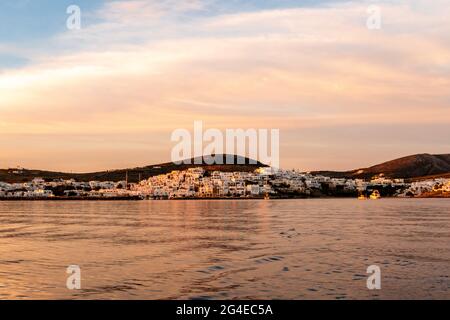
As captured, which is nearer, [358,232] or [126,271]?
[126,271]

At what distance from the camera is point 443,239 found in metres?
41.3

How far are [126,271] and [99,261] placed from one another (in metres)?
4.22

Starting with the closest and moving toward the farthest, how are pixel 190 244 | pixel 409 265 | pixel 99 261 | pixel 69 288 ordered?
pixel 69 288 → pixel 409 265 → pixel 99 261 → pixel 190 244

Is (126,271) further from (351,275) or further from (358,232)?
(358,232)

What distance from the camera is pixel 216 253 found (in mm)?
33406

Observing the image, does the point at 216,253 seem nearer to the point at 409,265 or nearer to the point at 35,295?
the point at 409,265

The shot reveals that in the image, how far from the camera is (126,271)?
26422 mm
